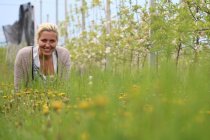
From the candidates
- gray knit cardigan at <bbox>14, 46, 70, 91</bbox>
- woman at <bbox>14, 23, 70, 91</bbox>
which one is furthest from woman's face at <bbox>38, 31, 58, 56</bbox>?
gray knit cardigan at <bbox>14, 46, 70, 91</bbox>

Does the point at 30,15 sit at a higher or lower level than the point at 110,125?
higher

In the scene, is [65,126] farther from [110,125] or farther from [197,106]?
[197,106]

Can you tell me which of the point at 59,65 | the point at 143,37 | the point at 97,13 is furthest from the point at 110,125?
the point at 97,13

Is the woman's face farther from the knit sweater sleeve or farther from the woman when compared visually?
the knit sweater sleeve

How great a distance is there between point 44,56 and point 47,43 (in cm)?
15

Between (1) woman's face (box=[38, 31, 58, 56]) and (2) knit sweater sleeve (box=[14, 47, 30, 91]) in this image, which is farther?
(1) woman's face (box=[38, 31, 58, 56])

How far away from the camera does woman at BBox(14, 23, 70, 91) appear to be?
4.40m

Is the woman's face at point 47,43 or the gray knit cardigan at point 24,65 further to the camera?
the woman's face at point 47,43

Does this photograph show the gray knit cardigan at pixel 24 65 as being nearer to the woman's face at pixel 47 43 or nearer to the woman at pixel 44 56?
the woman at pixel 44 56

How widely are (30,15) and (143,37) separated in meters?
7.26

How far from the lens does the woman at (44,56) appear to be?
4398 mm

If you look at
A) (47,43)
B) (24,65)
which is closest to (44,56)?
(47,43)

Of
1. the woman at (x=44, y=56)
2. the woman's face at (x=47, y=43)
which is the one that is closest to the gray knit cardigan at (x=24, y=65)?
the woman at (x=44, y=56)

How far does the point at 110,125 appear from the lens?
113cm
